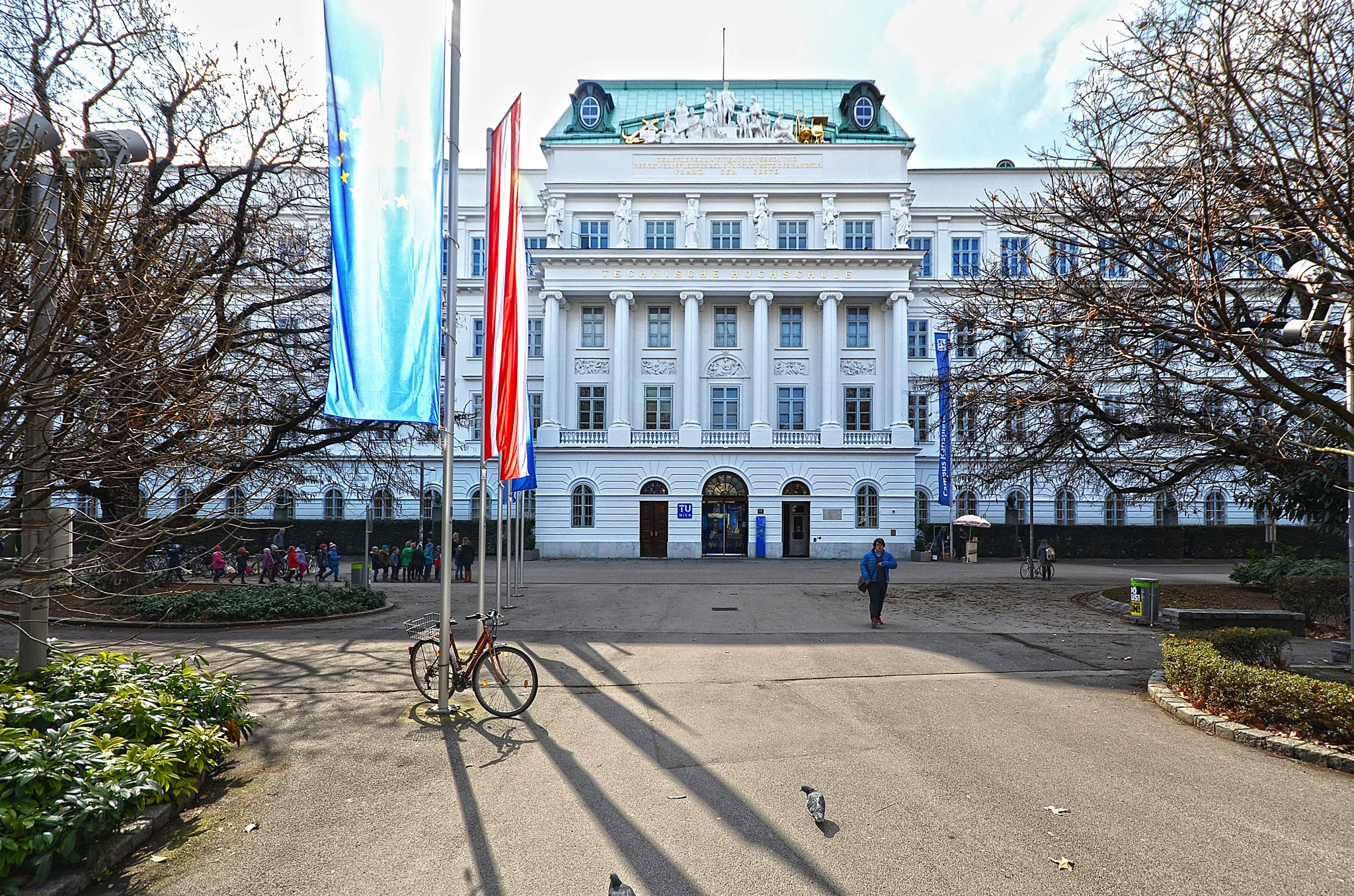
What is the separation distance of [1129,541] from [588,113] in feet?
135

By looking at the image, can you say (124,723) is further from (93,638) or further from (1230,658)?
(1230,658)

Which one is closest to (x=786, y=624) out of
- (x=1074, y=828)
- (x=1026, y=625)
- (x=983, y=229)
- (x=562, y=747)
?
(x=1026, y=625)

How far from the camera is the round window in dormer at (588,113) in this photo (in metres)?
49.2

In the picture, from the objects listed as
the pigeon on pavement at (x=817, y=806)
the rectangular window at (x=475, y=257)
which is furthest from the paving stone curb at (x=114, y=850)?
the rectangular window at (x=475, y=257)

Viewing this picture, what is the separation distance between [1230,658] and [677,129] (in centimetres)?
4270

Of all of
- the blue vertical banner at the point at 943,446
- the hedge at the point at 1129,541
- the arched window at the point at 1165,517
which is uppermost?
the blue vertical banner at the point at 943,446

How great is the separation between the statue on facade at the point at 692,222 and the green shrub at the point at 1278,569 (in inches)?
1229

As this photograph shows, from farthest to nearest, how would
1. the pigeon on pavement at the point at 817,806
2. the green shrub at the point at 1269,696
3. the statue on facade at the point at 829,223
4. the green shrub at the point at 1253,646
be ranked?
the statue on facade at the point at 829,223
the green shrub at the point at 1253,646
the green shrub at the point at 1269,696
the pigeon on pavement at the point at 817,806

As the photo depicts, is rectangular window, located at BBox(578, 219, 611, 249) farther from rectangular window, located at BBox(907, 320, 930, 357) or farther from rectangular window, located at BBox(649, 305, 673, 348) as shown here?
rectangular window, located at BBox(907, 320, 930, 357)

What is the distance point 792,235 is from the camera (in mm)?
46500

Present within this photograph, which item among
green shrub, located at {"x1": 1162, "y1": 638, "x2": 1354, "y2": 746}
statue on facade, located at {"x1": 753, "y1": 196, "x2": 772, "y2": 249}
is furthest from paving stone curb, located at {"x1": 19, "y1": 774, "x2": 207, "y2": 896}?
statue on facade, located at {"x1": 753, "y1": 196, "x2": 772, "y2": 249}

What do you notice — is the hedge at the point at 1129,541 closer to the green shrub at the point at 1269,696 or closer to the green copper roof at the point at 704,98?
the green copper roof at the point at 704,98

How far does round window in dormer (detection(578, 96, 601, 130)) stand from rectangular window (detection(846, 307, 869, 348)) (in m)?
19.7

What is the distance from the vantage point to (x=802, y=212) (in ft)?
152
